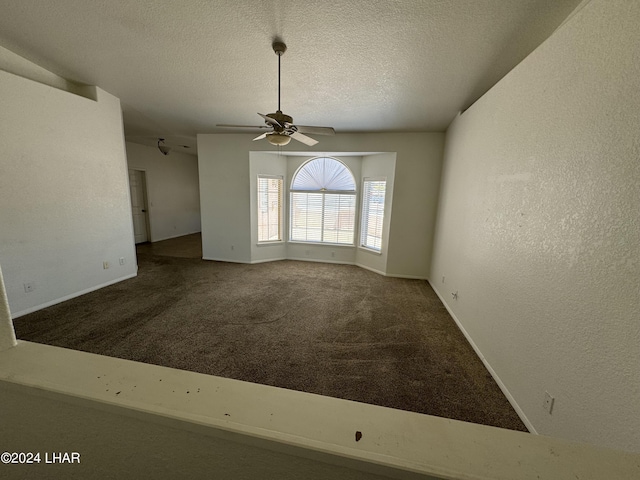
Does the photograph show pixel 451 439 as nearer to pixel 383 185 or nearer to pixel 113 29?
pixel 113 29

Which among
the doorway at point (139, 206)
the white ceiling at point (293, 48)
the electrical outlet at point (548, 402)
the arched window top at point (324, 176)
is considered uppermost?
the white ceiling at point (293, 48)

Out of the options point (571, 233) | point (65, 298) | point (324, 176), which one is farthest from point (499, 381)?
point (65, 298)

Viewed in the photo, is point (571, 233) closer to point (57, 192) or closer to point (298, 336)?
point (298, 336)

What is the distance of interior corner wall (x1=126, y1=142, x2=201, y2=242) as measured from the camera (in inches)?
259

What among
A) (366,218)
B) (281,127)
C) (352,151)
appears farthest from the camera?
(366,218)

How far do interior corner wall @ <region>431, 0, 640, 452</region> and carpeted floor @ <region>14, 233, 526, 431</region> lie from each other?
0.46 meters

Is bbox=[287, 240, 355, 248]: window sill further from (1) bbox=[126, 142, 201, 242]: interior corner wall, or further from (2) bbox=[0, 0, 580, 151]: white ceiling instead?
(1) bbox=[126, 142, 201, 242]: interior corner wall

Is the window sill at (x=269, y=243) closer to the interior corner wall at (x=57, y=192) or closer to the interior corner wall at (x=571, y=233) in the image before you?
the interior corner wall at (x=57, y=192)

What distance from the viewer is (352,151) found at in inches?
183

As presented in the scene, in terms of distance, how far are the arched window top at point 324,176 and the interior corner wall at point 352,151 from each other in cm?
53

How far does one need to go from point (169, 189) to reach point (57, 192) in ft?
14.9

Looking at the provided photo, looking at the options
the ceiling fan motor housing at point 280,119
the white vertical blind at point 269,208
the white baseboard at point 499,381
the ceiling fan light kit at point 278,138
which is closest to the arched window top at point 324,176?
the white vertical blind at point 269,208

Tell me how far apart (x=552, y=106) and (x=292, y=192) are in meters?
4.46

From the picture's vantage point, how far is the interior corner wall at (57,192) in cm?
272
